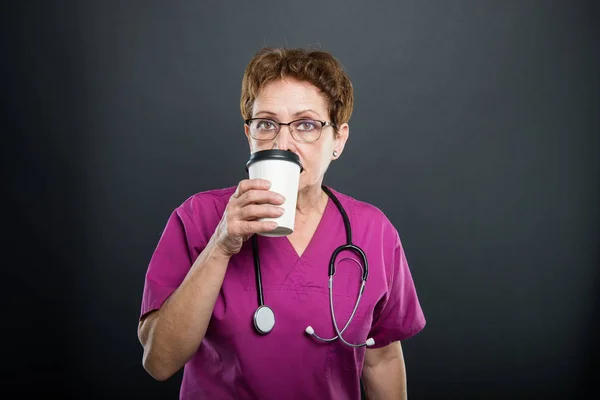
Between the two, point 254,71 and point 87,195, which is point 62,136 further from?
point 254,71

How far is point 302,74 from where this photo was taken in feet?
4.22

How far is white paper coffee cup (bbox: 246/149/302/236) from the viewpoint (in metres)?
0.95

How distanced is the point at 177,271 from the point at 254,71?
51 cm

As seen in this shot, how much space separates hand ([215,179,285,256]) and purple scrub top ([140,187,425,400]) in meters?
0.29

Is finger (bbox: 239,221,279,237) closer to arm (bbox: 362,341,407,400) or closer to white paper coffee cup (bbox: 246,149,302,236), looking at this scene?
white paper coffee cup (bbox: 246,149,302,236)

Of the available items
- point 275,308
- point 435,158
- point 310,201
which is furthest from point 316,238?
point 435,158

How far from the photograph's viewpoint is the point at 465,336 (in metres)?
2.15

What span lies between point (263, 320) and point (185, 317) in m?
0.19

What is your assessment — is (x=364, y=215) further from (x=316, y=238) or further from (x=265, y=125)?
(x=265, y=125)

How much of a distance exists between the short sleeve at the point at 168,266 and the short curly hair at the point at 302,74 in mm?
324

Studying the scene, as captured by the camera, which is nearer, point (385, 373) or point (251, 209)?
point (251, 209)

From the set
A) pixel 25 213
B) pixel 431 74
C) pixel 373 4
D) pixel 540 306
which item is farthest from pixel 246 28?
Result: pixel 540 306

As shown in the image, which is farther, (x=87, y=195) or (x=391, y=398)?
(x=87, y=195)

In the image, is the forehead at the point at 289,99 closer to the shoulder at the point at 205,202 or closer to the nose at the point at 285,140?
the nose at the point at 285,140
